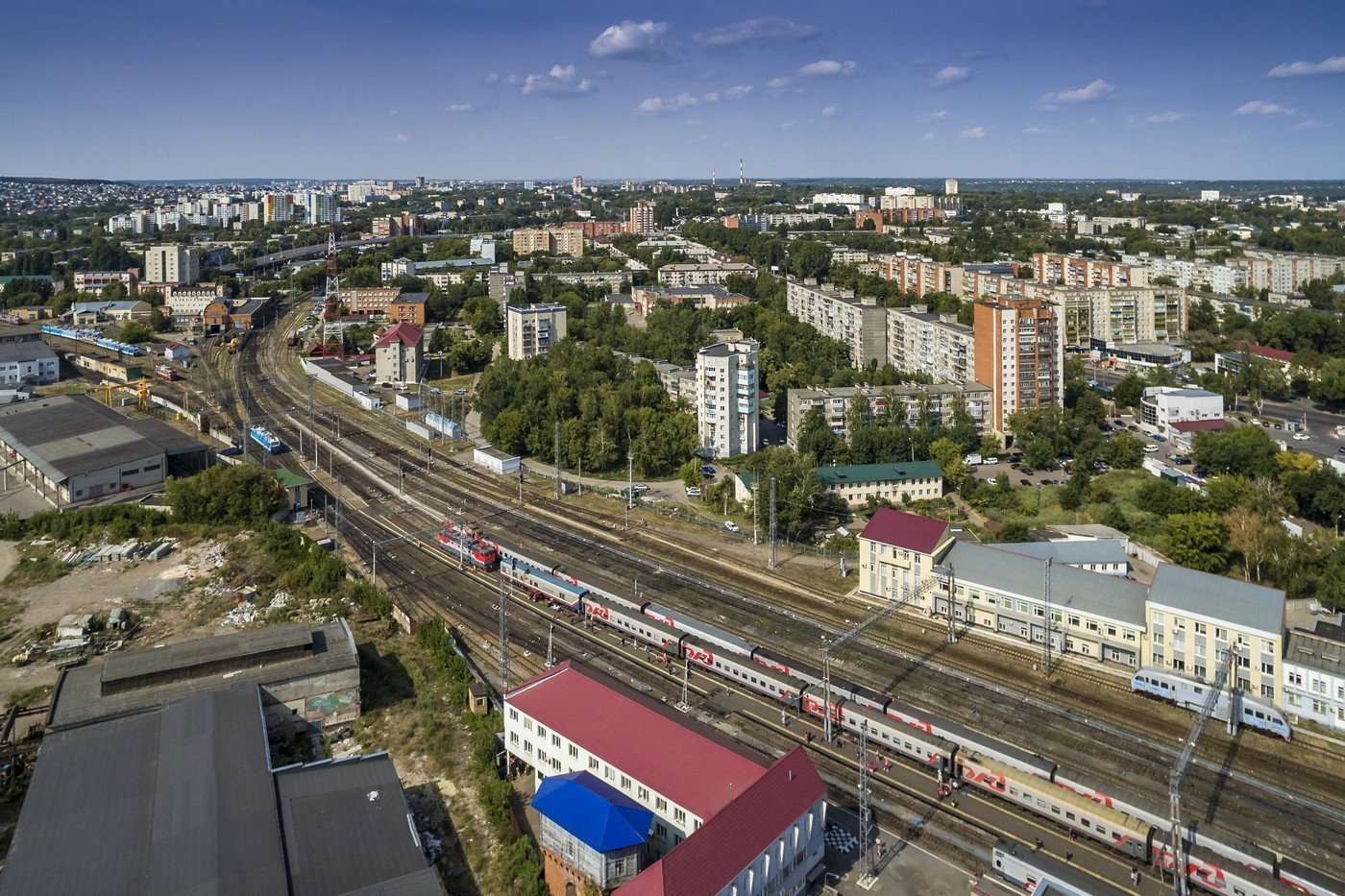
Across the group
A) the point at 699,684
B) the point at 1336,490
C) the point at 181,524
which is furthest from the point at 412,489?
the point at 1336,490

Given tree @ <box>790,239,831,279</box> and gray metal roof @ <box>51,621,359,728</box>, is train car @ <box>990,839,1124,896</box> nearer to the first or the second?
gray metal roof @ <box>51,621,359,728</box>

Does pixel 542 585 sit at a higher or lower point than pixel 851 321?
lower

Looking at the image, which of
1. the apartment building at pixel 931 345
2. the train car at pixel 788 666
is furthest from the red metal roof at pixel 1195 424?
the train car at pixel 788 666

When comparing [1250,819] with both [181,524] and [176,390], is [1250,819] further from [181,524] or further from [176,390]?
[176,390]

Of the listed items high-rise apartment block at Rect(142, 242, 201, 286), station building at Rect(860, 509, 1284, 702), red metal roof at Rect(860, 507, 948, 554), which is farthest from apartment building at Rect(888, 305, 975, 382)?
high-rise apartment block at Rect(142, 242, 201, 286)

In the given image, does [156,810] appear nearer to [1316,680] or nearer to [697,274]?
[1316,680]

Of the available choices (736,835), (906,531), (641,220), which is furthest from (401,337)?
(641,220)
